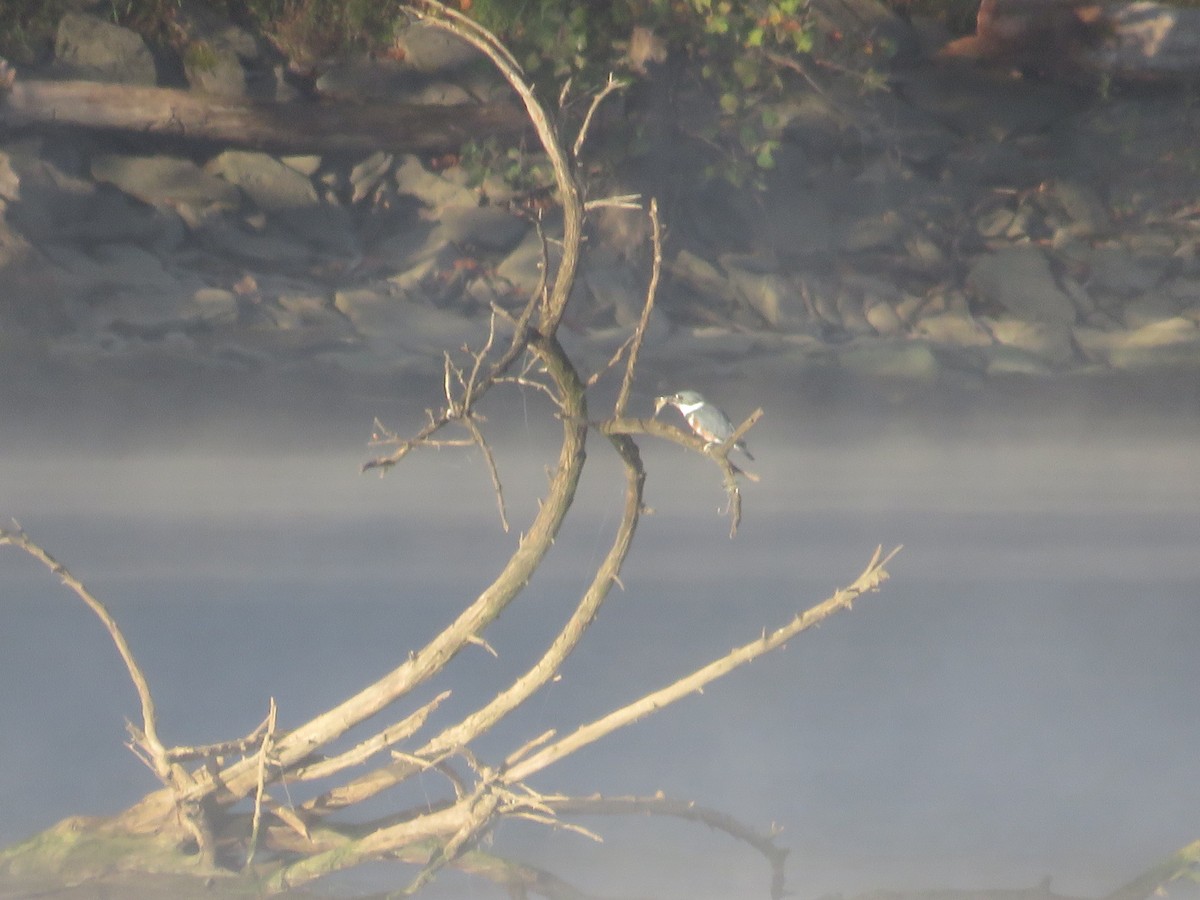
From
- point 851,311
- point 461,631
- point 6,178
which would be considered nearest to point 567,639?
point 461,631

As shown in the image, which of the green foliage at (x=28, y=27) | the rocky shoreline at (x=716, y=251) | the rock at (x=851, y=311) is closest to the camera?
the green foliage at (x=28, y=27)

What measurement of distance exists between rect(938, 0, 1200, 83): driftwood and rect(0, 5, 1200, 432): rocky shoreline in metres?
0.05

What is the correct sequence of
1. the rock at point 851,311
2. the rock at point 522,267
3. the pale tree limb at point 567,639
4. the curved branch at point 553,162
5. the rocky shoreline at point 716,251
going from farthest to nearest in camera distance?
the rock at point 851,311 < the rock at point 522,267 < the rocky shoreline at point 716,251 < the pale tree limb at point 567,639 < the curved branch at point 553,162

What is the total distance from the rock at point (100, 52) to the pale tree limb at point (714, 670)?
58.7 inches

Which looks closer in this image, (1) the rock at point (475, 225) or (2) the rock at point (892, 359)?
(1) the rock at point (475, 225)

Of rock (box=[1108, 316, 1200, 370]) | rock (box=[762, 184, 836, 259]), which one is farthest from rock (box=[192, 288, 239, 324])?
rock (box=[1108, 316, 1200, 370])

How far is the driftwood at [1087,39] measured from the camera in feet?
7.25

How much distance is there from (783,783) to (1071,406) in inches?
45.1

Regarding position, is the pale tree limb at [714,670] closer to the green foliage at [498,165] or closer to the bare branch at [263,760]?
the bare branch at [263,760]

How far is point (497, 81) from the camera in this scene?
2.16 m

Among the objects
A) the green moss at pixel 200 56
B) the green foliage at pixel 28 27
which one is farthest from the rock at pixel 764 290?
the green foliage at pixel 28 27

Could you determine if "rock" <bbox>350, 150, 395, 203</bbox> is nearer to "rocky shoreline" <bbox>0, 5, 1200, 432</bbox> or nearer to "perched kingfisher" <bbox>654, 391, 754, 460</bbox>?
"rocky shoreline" <bbox>0, 5, 1200, 432</bbox>

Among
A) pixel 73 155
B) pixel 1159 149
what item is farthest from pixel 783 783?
pixel 73 155

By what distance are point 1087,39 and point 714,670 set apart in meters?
1.65
